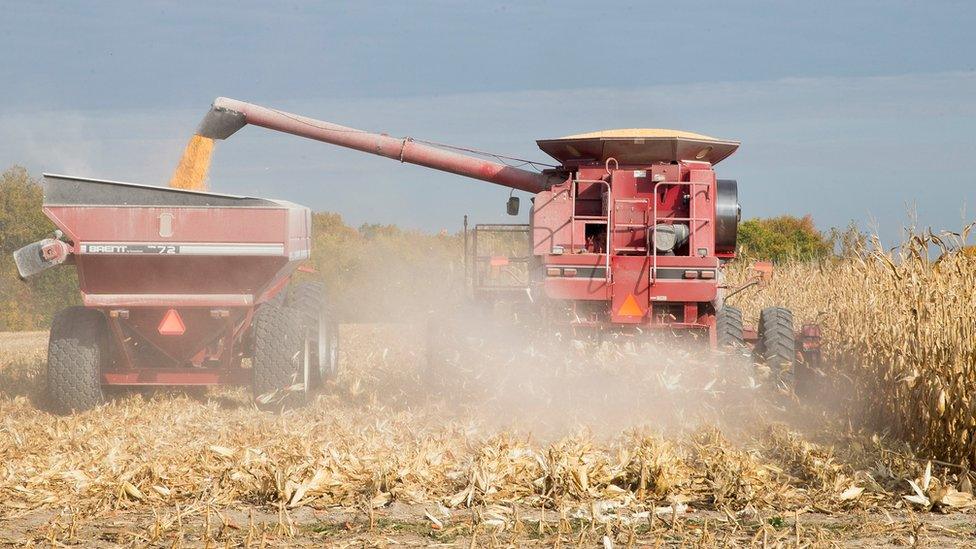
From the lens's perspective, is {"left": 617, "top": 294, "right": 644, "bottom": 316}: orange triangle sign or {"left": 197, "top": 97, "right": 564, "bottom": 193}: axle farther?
{"left": 197, "top": 97, "right": 564, "bottom": 193}: axle

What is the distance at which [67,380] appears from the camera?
30.3 ft

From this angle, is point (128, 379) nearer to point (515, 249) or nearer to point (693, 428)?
point (693, 428)

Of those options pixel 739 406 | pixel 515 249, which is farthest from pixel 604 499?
pixel 515 249

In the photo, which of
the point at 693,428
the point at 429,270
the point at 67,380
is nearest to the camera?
the point at 693,428

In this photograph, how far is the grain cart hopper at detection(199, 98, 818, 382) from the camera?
29.7 feet

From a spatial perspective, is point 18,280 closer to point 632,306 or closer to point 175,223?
point 175,223

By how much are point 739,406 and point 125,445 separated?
4782 millimetres

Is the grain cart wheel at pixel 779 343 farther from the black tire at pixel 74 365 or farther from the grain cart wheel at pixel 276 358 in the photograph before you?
the black tire at pixel 74 365

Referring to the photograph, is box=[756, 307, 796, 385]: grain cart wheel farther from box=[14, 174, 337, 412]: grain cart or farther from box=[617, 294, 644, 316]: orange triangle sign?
box=[14, 174, 337, 412]: grain cart

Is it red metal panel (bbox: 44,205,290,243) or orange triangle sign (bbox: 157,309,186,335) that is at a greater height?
red metal panel (bbox: 44,205,290,243)

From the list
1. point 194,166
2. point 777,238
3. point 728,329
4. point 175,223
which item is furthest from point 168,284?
point 777,238

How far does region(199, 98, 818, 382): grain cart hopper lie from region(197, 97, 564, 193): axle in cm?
103

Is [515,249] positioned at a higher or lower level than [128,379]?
higher

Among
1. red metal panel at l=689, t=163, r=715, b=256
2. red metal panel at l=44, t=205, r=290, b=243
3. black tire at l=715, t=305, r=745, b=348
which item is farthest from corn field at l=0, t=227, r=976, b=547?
red metal panel at l=44, t=205, r=290, b=243
